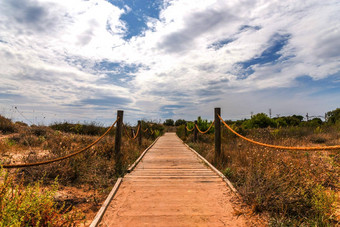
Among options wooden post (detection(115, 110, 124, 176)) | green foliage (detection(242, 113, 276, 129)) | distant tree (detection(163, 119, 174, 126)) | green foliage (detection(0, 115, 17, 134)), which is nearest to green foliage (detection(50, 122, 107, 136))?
green foliage (detection(0, 115, 17, 134))

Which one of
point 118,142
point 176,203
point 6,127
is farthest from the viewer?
point 6,127

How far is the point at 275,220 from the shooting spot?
104 inches

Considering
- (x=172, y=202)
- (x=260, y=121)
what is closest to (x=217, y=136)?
(x=172, y=202)

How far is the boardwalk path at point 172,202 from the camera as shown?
9.50ft

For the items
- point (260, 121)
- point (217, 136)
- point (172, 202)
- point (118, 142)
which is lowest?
point (172, 202)

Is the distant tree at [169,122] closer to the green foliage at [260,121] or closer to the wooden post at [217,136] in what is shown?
the green foliage at [260,121]

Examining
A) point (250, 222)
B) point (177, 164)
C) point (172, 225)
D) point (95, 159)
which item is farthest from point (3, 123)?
point (250, 222)

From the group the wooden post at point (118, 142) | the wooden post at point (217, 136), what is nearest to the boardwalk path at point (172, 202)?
the wooden post at point (118, 142)

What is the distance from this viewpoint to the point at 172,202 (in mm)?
3465

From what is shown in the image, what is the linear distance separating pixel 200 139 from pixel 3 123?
38.5 feet

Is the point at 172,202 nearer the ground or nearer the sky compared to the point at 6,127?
nearer the ground

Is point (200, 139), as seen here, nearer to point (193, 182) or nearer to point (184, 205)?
point (193, 182)

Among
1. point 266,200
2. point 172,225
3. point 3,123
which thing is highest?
point 3,123

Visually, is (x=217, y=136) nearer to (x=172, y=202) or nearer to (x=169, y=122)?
(x=172, y=202)
